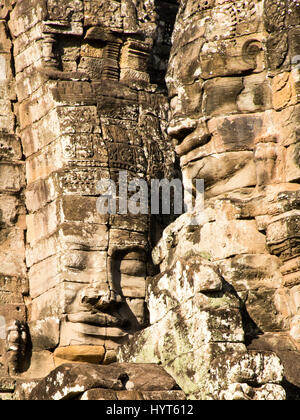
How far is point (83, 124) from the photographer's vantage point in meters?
17.5

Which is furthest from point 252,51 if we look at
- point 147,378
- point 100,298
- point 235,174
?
point 100,298

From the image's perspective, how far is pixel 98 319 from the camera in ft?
55.4

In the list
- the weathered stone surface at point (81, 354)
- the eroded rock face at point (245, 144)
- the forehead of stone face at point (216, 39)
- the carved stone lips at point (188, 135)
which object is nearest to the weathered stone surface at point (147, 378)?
the eroded rock face at point (245, 144)

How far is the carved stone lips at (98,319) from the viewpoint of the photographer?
16766mm

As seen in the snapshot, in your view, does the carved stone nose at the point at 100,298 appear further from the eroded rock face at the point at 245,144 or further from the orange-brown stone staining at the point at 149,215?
the eroded rock face at the point at 245,144

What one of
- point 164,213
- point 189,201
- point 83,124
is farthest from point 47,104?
point 189,201

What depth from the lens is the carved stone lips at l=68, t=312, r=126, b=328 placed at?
16.8 m

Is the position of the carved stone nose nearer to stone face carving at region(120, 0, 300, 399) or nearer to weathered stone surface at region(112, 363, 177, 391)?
stone face carving at region(120, 0, 300, 399)

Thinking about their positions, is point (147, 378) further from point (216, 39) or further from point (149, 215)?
point (149, 215)

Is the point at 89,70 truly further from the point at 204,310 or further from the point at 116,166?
the point at 204,310

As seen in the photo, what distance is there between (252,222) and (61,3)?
5.72 meters

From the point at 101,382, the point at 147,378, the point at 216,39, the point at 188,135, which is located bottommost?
the point at 101,382

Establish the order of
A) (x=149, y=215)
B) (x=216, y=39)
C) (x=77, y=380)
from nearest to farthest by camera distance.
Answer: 1. (x=77, y=380)
2. (x=216, y=39)
3. (x=149, y=215)

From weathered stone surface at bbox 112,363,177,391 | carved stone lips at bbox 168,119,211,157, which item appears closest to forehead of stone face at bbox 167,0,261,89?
carved stone lips at bbox 168,119,211,157
